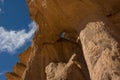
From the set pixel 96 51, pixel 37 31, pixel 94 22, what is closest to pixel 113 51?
pixel 96 51

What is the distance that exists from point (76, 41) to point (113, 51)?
2.76 meters

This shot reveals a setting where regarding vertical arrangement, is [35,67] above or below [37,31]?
below

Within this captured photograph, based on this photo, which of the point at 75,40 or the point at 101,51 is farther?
the point at 75,40

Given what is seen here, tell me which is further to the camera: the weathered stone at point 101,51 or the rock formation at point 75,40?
the rock formation at point 75,40

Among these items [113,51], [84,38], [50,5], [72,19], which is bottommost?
[113,51]

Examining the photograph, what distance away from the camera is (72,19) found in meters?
7.66

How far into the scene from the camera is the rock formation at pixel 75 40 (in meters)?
6.11

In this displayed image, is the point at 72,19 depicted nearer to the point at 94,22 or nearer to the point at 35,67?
the point at 94,22

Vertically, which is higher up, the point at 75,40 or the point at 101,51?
the point at 75,40

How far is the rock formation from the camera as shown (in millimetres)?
6105

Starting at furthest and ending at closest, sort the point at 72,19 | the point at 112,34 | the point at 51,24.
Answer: the point at 51,24 → the point at 72,19 → the point at 112,34

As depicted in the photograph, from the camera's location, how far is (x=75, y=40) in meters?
8.85

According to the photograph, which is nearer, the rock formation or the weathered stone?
the weathered stone

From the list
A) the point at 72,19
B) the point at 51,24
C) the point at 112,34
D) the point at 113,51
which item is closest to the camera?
the point at 113,51
